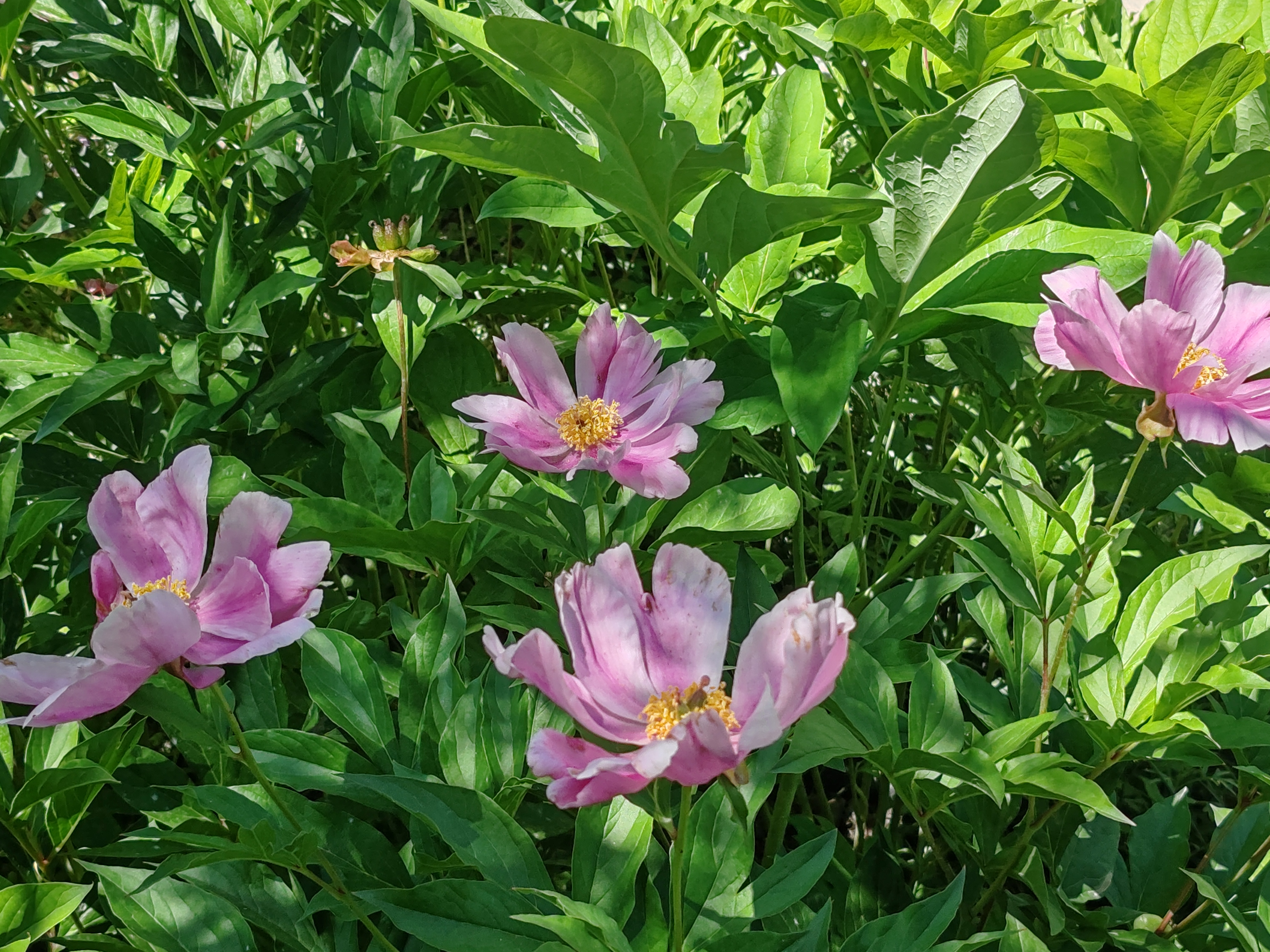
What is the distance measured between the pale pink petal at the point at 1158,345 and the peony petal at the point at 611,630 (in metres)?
0.40

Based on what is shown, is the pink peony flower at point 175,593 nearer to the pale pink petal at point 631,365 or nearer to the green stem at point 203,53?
the pale pink petal at point 631,365

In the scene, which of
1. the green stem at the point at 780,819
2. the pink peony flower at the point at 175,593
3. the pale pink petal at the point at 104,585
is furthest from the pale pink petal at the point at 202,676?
the green stem at the point at 780,819

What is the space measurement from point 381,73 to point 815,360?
685 millimetres

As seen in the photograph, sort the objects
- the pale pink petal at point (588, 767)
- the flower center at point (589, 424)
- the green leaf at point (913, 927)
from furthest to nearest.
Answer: the flower center at point (589, 424), the green leaf at point (913, 927), the pale pink petal at point (588, 767)

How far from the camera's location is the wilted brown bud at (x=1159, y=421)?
0.75 meters

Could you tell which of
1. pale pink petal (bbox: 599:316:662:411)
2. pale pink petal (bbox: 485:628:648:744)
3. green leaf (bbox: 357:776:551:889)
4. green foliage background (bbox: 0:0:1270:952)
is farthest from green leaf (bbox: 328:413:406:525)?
pale pink petal (bbox: 485:628:648:744)

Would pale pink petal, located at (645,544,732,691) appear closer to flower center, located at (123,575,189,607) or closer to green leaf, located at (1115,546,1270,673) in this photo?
flower center, located at (123,575,189,607)

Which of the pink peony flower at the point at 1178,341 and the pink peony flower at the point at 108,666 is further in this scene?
the pink peony flower at the point at 1178,341

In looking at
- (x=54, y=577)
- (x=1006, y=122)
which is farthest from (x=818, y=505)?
(x=54, y=577)

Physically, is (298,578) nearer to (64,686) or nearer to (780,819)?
(64,686)

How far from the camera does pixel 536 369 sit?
0.93m

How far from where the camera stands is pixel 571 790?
48cm

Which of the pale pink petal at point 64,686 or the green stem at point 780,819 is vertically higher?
the pale pink petal at point 64,686

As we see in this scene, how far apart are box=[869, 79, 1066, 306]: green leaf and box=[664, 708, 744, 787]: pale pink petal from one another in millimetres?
425
